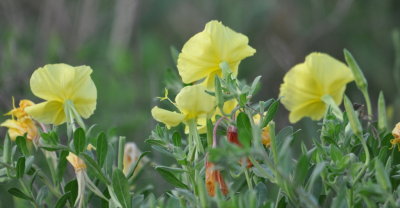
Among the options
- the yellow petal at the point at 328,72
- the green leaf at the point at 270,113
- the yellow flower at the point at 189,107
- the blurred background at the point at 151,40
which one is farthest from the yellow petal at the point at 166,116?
the blurred background at the point at 151,40

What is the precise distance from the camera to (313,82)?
1030 mm

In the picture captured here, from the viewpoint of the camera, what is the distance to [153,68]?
2.91 m

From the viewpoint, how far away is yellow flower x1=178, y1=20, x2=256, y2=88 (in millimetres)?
930

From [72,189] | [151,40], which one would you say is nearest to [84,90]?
[72,189]

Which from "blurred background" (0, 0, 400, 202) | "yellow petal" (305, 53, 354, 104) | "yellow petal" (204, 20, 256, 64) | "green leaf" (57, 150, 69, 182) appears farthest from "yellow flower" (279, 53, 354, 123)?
"blurred background" (0, 0, 400, 202)

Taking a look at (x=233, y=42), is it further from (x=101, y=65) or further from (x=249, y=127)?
(x=101, y=65)

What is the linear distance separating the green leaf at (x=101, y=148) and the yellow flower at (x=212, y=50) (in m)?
0.14

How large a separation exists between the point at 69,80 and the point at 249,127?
0.93 feet

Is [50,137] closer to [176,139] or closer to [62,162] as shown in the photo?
[62,162]

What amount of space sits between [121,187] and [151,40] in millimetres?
2301

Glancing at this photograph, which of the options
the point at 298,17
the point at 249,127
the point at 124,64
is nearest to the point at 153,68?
the point at 124,64

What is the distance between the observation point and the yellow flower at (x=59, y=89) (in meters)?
0.98

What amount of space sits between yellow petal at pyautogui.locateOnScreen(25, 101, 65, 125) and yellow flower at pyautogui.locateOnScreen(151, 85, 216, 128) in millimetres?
201

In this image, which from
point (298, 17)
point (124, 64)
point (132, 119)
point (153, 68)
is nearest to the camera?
point (132, 119)
